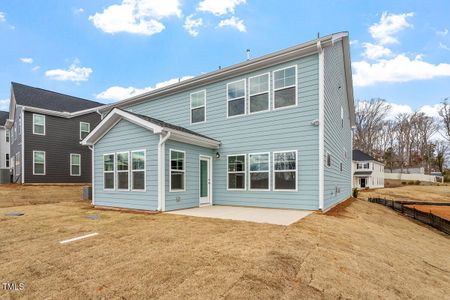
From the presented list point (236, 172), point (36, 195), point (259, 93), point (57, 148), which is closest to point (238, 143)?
point (236, 172)

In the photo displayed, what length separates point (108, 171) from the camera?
9.80 metres

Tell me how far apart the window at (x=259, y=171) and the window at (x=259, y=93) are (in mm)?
1828

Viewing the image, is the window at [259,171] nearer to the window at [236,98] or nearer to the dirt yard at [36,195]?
the window at [236,98]

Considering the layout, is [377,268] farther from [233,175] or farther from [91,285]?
[233,175]

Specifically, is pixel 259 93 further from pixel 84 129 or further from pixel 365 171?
pixel 365 171

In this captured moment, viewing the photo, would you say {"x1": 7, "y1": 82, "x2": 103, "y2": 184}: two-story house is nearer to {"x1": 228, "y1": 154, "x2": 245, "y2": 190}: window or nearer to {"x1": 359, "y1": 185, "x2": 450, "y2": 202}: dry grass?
{"x1": 228, "y1": 154, "x2": 245, "y2": 190}: window

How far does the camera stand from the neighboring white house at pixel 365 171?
3272 cm

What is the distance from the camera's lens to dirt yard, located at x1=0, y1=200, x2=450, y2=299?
2961 millimetres

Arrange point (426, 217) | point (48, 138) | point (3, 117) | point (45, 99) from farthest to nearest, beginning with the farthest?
1. point (3, 117)
2. point (45, 99)
3. point (48, 138)
4. point (426, 217)

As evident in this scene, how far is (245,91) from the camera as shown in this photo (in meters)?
9.73

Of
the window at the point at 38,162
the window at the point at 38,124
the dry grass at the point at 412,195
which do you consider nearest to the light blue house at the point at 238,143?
the window at the point at 38,162

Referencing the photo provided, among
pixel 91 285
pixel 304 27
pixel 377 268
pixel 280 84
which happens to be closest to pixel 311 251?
pixel 377 268

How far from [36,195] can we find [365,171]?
35217mm

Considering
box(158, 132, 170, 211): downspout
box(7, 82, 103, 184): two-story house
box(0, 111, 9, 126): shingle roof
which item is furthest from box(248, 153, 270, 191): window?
box(0, 111, 9, 126): shingle roof
